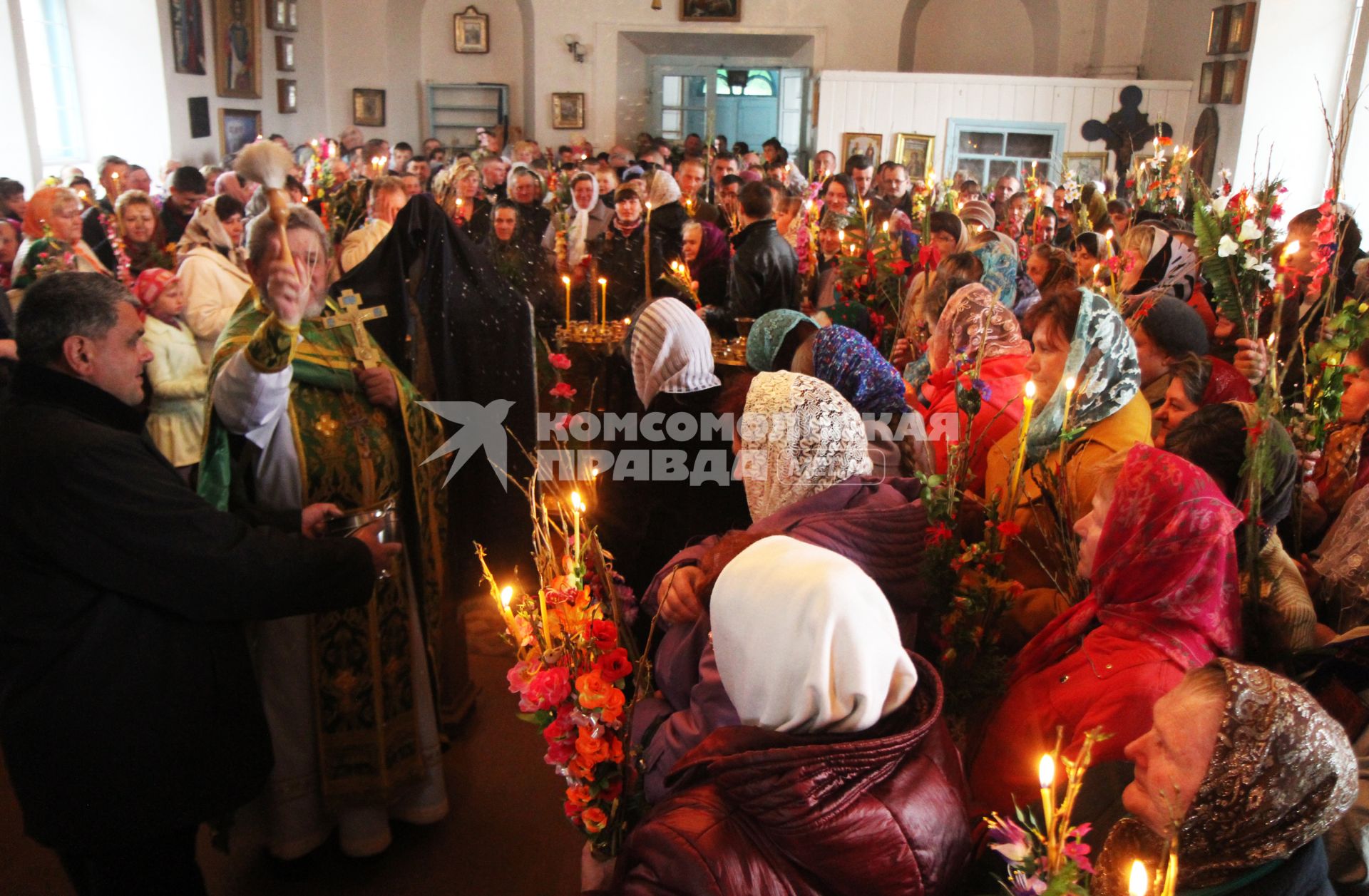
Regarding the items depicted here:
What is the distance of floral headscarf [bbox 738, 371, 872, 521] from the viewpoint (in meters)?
2.16

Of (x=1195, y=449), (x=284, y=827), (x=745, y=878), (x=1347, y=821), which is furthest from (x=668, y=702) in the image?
(x=284, y=827)

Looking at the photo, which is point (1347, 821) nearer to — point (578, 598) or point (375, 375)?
point (578, 598)

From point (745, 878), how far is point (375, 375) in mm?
1947

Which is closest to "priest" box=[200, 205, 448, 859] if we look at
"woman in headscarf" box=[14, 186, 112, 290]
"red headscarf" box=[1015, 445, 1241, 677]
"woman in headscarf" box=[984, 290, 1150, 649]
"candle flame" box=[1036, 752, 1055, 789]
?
"woman in headscarf" box=[984, 290, 1150, 649]

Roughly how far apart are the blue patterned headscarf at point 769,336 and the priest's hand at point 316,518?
1626 mm

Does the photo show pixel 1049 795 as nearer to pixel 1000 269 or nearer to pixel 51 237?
pixel 1000 269

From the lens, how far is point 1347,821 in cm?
151

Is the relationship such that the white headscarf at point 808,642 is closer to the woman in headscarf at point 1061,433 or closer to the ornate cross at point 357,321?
the woman in headscarf at point 1061,433

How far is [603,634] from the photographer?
185 cm

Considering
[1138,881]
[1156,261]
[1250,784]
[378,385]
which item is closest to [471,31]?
[1156,261]

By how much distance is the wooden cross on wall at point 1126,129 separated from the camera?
45.8ft

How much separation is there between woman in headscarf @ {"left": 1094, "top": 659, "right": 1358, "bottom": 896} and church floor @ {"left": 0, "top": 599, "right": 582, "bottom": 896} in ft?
6.74

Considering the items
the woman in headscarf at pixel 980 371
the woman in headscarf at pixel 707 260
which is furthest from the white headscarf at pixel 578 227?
the woman in headscarf at pixel 980 371

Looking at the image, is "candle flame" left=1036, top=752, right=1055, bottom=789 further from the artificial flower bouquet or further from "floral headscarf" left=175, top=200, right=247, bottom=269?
"floral headscarf" left=175, top=200, right=247, bottom=269
